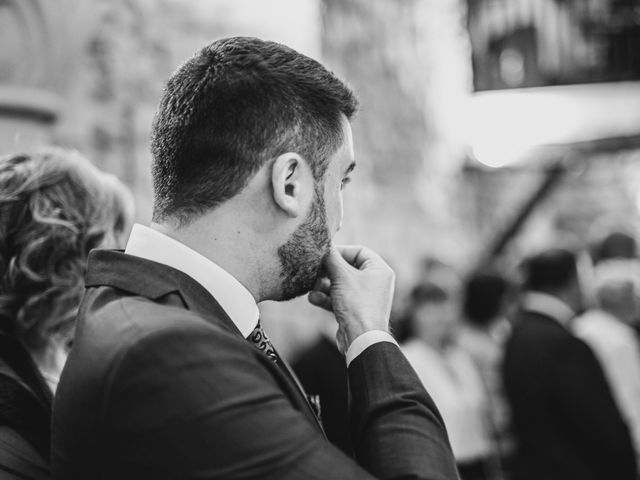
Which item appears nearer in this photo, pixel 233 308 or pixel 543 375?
pixel 233 308

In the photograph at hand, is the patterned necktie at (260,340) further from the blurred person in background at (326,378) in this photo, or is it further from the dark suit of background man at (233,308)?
the blurred person in background at (326,378)

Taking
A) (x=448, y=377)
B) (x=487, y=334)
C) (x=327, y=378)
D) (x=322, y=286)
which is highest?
(x=322, y=286)

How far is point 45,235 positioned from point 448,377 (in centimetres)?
220

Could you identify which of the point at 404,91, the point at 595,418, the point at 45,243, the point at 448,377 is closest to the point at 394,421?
the point at 45,243

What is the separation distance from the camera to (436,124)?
7910mm

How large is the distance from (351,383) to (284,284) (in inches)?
6.3

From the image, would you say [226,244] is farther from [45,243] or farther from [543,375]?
[543,375]

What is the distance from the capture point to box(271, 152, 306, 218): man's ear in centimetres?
105

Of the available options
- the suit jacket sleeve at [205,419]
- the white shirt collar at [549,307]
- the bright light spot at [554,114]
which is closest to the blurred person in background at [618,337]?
A: the white shirt collar at [549,307]

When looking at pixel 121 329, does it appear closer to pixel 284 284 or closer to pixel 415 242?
pixel 284 284

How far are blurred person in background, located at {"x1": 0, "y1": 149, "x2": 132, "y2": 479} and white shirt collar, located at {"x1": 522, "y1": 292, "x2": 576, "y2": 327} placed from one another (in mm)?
2143

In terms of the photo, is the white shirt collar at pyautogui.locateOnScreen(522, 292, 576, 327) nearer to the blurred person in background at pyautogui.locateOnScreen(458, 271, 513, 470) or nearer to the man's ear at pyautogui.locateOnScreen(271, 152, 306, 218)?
the blurred person in background at pyautogui.locateOnScreen(458, 271, 513, 470)

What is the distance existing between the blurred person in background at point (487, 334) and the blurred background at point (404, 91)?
0.59 metres

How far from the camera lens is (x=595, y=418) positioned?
296cm
